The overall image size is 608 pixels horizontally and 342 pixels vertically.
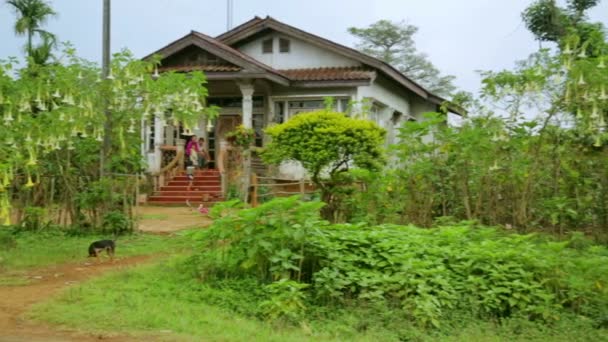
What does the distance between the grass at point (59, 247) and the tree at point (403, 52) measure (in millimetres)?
37318

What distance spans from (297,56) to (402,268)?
14456 mm

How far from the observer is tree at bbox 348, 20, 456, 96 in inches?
1848

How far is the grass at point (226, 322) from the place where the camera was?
5.79 metres

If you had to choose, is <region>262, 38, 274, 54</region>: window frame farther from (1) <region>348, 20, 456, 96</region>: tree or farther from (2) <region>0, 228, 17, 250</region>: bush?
(1) <region>348, 20, 456, 96</region>: tree

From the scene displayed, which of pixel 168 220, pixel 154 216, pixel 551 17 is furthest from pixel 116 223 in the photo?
pixel 551 17

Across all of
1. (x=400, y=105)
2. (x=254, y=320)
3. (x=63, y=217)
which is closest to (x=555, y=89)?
(x=254, y=320)

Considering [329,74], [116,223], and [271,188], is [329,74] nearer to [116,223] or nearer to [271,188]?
[271,188]

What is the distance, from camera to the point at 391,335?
607 centimetres

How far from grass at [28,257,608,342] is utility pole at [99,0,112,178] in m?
5.11

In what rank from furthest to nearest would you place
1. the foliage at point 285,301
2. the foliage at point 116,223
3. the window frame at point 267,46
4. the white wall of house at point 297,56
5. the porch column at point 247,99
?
the window frame at point 267,46 < the white wall of house at point 297,56 < the porch column at point 247,99 < the foliage at point 116,223 < the foliage at point 285,301

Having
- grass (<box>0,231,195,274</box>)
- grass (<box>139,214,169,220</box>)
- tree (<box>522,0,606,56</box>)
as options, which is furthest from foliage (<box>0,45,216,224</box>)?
tree (<box>522,0,606,56</box>)

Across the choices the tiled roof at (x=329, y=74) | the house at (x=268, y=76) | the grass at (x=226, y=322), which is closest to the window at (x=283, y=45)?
the house at (x=268, y=76)

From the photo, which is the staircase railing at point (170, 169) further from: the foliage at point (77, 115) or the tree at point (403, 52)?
the tree at point (403, 52)

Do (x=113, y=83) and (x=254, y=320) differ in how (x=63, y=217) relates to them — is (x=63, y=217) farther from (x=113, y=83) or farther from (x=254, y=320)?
(x=254, y=320)
